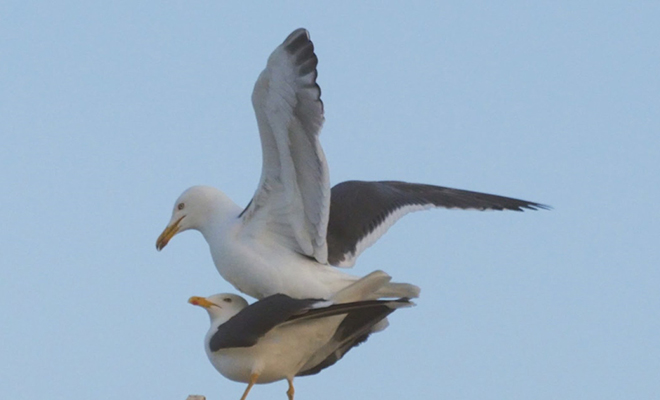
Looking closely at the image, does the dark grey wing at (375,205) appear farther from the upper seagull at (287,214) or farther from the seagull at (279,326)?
the seagull at (279,326)

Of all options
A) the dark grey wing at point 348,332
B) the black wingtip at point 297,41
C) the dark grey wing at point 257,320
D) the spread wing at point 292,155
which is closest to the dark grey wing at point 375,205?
the spread wing at point 292,155

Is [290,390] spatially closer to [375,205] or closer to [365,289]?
[365,289]

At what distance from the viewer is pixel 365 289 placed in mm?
8969

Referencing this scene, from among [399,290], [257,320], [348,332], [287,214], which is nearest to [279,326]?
[257,320]

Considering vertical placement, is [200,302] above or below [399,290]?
below

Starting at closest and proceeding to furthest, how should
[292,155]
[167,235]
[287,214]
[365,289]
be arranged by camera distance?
[365,289] → [292,155] → [287,214] → [167,235]

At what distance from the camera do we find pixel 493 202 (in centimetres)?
1118

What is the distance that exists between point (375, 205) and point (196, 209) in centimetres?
149

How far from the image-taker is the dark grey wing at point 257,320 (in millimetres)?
8586

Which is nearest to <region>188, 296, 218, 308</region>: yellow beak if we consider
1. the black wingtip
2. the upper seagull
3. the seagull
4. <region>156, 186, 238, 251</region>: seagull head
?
the seagull

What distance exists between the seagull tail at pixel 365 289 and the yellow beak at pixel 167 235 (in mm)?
1403

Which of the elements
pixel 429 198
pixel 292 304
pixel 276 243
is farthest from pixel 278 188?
pixel 429 198

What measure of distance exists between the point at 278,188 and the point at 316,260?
1.99 feet

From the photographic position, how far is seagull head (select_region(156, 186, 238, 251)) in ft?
32.1
